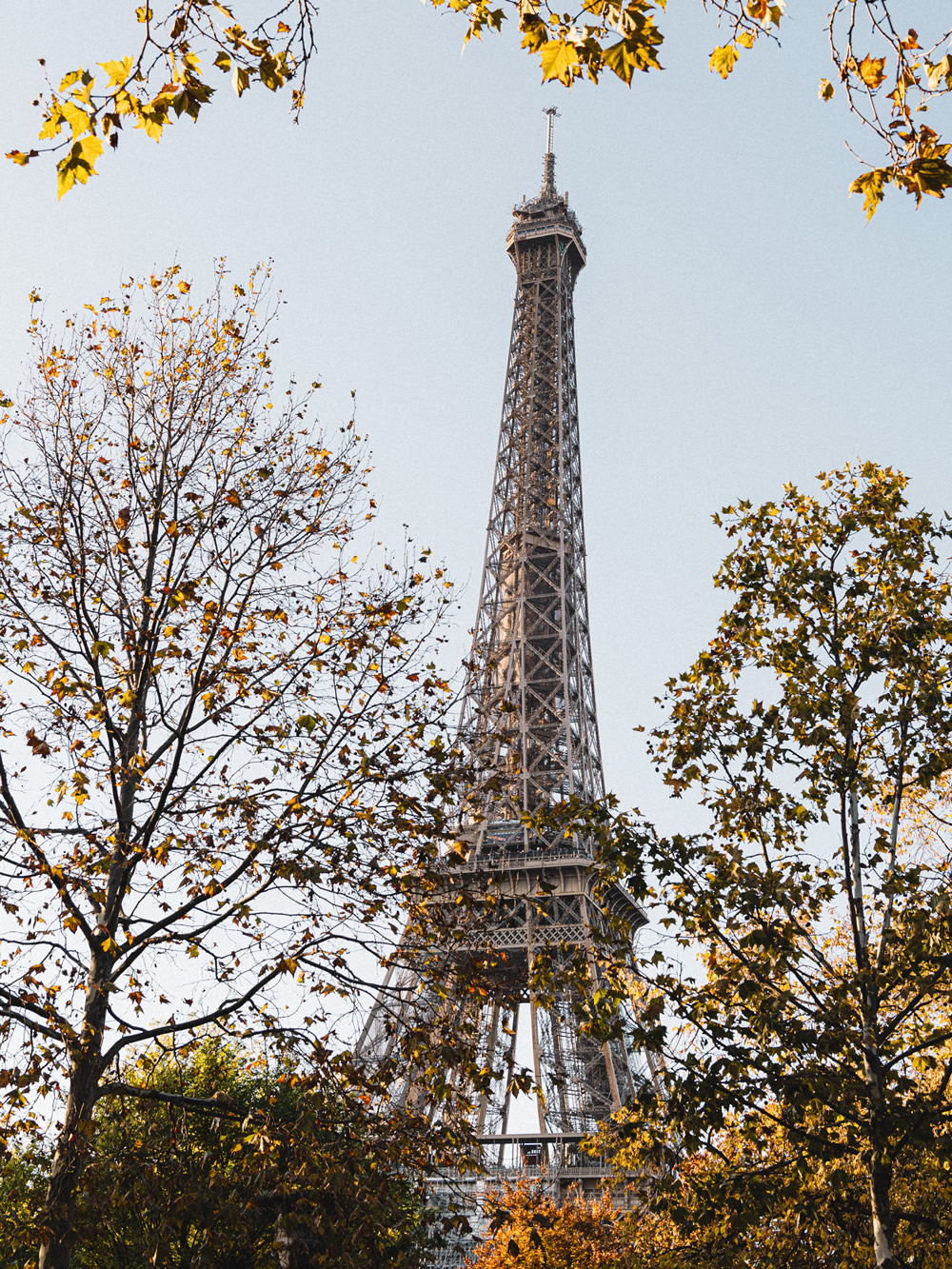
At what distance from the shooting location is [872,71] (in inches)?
215

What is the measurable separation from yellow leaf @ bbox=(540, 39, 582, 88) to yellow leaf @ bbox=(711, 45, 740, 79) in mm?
901

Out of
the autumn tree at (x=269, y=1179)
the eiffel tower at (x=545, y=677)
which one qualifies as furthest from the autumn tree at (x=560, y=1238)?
the autumn tree at (x=269, y=1179)

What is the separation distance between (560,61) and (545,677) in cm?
5277

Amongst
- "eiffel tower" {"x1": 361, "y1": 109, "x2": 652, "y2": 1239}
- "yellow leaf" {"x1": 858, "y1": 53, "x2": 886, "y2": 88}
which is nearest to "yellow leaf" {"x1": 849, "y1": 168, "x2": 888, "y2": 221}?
"yellow leaf" {"x1": 858, "y1": 53, "x2": 886, "y2": 88}

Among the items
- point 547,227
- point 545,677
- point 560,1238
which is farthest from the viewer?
point 547,227

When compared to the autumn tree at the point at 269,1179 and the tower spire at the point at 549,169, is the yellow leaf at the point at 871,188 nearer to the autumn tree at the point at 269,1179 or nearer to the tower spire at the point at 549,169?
the autumn tree at the point at 269,1179

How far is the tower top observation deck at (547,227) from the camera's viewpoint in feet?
226

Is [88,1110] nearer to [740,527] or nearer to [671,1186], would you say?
[671,1186]

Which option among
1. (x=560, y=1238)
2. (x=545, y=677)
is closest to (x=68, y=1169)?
(x=560, y=1238)

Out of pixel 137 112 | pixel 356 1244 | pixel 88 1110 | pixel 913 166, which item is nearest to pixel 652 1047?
pixel 356 1244

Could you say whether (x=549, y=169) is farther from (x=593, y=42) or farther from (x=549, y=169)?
(x=593, y=42)

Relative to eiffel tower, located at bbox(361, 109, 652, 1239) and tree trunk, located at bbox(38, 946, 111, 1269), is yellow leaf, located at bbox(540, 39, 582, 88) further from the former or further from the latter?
eiffel tower, located at bbox(361, 109, 652, 1239)

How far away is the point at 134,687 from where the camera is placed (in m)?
9.91

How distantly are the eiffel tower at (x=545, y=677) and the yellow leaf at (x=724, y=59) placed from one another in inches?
932
